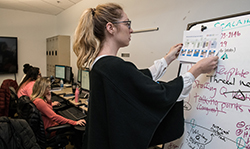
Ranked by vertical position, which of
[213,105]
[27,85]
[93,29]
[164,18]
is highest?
[164,18]

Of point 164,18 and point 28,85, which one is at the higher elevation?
point 164,18

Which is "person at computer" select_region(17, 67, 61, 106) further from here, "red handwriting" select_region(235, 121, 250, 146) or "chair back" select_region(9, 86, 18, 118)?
"red handwriting" select_region(235, 121, 250, 146)

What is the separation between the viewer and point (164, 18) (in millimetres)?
1945

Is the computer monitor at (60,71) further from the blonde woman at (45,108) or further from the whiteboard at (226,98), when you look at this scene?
the whiteboard at (226,98)

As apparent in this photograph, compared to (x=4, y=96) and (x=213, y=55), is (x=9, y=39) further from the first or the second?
(x=213, y=55)

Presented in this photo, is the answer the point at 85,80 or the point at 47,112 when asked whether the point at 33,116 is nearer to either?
the point at 47,112

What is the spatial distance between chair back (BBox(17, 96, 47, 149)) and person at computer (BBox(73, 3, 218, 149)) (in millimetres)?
1030

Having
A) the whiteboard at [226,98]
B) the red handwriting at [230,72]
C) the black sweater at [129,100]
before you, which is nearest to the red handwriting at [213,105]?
the whiteboard at [226,98]

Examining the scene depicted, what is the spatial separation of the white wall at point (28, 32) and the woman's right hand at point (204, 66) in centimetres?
488

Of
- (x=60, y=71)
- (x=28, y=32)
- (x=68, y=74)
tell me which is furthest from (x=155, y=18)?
(x=28, y=32)

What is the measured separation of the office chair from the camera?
1667mm

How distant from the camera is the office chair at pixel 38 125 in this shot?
1.67 m

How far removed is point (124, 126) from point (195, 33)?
737 millimetres

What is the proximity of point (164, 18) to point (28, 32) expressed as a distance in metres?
4.11
